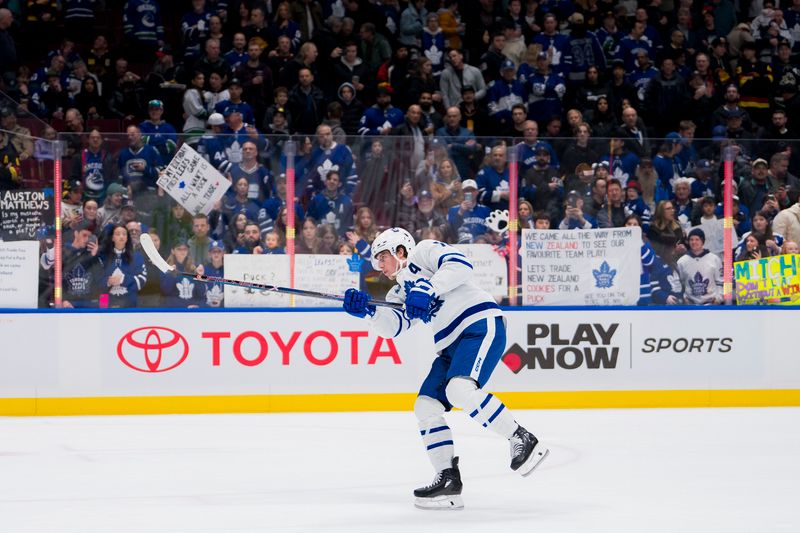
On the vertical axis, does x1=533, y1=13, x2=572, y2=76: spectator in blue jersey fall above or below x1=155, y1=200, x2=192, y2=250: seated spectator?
above

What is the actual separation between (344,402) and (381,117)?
3.21 meters

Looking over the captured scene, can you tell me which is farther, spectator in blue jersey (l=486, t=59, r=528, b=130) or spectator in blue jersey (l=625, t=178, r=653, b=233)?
spectator in blue jersey (l=486, t=59, r=528, b=130)

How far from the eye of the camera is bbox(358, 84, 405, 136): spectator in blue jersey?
11180mm

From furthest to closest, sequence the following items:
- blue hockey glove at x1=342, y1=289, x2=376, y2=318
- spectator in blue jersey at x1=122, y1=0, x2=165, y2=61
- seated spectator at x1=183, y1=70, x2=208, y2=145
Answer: spectator in blue jersey at x1=122, y1=0, x2=165, y2=61
seated spectator at x1=183, y1=70, x2=208, y2=145
blue hockey glove at x1=342, y1=289, x2=376, y2=318

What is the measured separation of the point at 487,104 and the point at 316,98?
1.74 metres

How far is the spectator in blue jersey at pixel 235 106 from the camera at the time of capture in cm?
1112

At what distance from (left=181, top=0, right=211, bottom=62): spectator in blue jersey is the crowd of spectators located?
0.02m

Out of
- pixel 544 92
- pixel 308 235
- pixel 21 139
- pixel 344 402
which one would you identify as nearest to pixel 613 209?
pixel 308 235

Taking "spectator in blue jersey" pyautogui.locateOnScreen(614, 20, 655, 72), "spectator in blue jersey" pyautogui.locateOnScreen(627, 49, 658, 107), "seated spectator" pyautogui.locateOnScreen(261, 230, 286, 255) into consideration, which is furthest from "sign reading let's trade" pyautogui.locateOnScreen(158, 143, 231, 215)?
"spectator in blue jersey" pyautogui.locateOnScreen(614, 20, 655, 72)

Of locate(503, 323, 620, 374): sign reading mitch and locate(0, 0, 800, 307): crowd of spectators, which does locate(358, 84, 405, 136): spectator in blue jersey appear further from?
locate(503, 323, 620, 374): sign reading mitch

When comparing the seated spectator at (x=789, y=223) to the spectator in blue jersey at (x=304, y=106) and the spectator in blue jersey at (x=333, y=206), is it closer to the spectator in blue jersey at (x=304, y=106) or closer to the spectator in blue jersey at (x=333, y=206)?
the spectator in blue jersey at (x=333, y=206)

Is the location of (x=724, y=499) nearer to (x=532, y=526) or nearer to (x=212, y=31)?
Answer: (x=532, y=526)

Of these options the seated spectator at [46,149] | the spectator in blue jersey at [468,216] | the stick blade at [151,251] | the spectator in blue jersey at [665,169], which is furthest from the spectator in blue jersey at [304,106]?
the stick blade at [151,251]

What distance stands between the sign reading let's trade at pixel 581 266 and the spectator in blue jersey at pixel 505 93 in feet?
9.95
